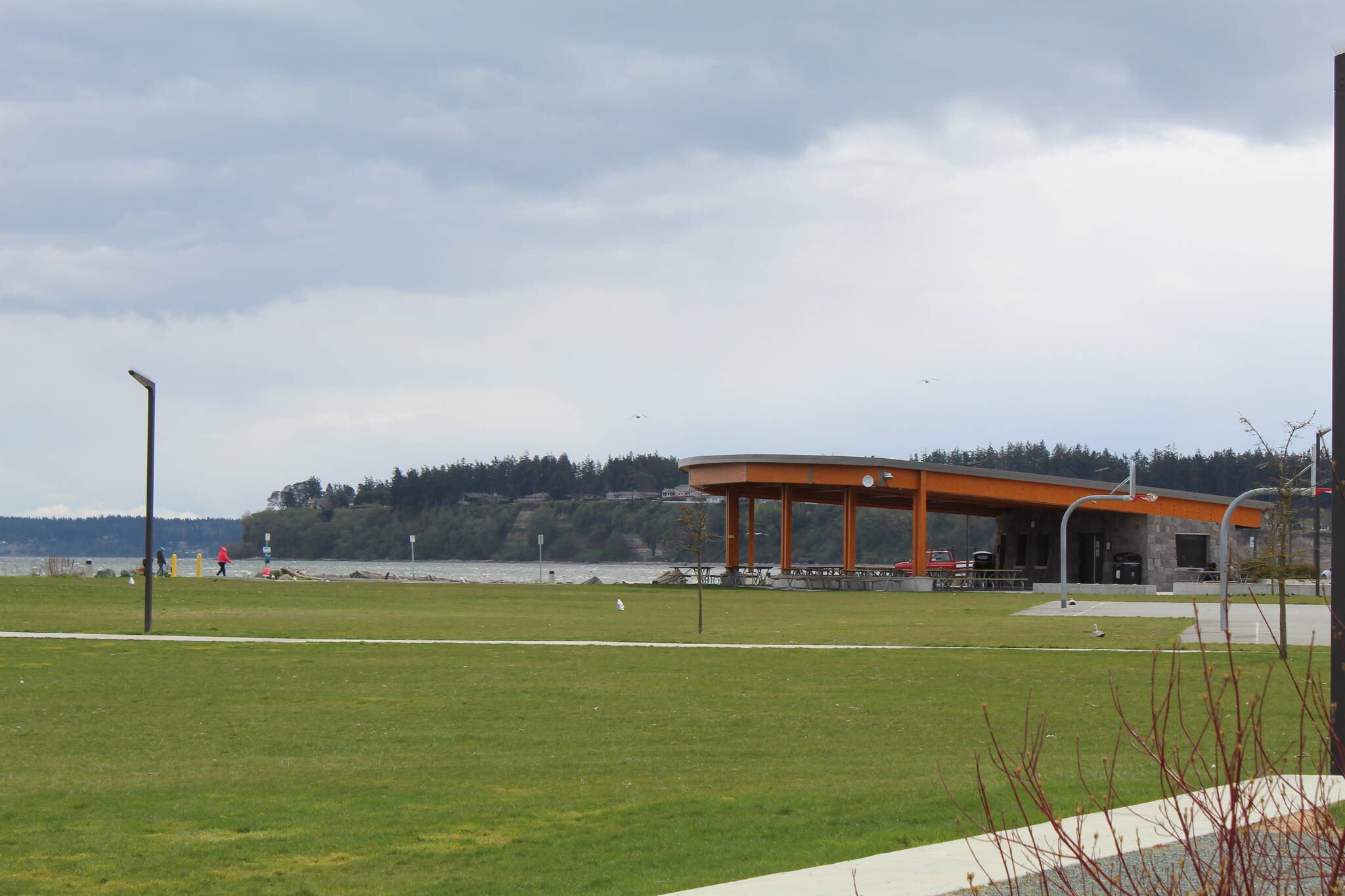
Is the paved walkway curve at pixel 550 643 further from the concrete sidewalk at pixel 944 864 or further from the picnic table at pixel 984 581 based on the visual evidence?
the picnic table at pixel 984 581

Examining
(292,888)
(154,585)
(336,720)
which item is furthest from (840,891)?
(154,585)

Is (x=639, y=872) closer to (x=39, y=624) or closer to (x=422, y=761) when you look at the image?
(x=422, y=761)

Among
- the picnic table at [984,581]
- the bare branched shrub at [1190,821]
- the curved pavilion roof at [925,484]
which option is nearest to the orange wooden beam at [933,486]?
the curved pavilion roof at [925,484]

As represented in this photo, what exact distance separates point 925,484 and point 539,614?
89.5 feet

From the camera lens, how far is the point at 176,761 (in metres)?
11.9

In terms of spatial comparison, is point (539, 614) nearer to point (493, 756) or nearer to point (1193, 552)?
point (493, 756)

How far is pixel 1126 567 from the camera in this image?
6103 cm

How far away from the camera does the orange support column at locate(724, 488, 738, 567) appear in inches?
2514

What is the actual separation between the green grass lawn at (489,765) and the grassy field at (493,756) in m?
0.04

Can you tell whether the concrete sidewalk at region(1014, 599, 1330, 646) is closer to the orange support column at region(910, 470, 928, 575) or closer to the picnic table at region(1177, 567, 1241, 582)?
the orange support column at region(910, 470, 928, 575)

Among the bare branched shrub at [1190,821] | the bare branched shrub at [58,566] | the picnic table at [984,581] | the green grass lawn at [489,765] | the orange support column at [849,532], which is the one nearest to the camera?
the bare branched shrub at [1190,821]

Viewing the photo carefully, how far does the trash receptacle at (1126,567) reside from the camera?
198 ft

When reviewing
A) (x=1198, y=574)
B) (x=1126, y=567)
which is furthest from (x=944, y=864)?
(x=1126, y=567)

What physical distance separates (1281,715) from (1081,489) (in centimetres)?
4735
